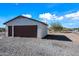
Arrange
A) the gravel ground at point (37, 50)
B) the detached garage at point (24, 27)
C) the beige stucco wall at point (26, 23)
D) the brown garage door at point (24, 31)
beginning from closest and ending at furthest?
the gravel ground at point (37, 50)
the beige stucco wall at point (26, 23)
the detached garage at point (24, 27)
the brown garage door at point (24, 31)

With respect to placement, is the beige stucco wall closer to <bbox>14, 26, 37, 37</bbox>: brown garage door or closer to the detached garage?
the detached garage

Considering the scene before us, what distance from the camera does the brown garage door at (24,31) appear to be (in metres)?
19.7

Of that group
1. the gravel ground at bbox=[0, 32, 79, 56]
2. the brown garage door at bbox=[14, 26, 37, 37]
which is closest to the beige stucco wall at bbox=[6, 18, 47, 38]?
the brown garage door at bbox=[14, 26, 37, 37]

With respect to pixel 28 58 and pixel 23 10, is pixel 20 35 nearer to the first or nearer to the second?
pixel 23 10

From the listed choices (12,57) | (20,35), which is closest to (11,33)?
(20,35)

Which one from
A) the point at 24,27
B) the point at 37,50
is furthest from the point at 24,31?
the point at 37,50

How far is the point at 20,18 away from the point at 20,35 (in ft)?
7.82

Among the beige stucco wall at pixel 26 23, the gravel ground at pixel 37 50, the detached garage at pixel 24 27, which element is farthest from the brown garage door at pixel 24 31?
the gravel ground at pixel 37 50

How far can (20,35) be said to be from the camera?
20453mm

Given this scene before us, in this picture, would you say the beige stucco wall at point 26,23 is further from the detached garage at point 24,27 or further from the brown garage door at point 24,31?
the brown garage door at point 24,31

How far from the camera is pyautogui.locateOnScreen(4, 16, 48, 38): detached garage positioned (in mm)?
19234

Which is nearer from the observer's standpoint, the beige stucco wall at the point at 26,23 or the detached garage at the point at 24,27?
the beige stucco wall at the point at 26,23

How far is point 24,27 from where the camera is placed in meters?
20.1

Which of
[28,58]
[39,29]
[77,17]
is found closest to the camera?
[28,58]
